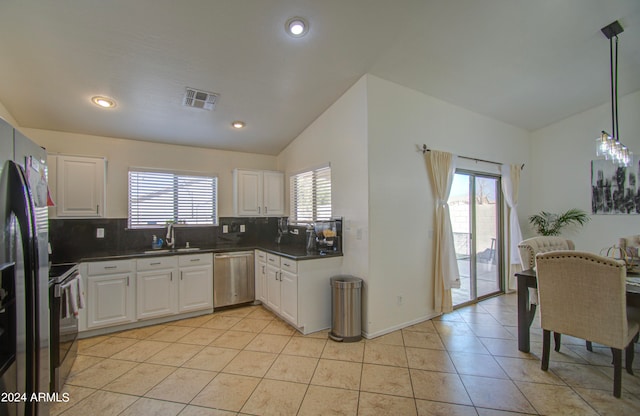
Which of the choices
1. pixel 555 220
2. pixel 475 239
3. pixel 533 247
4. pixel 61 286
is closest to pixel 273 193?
pixel 61 286

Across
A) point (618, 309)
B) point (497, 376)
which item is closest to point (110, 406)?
point (497, 376)

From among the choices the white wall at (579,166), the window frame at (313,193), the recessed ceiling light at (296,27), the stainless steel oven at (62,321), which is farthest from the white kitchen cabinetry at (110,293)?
the white wall at (579,166)

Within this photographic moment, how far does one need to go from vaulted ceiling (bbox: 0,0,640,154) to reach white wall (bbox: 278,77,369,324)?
0.67 feet

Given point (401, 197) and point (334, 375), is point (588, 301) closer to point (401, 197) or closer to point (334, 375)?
point (401, 197)

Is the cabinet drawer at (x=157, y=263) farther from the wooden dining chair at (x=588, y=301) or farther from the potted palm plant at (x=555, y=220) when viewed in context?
the potted palm plant at (x=555, y=220)

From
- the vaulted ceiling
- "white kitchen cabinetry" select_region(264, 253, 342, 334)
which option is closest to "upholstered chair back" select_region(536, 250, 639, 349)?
"white kitchen cabinetry" select_region(264, 253, 342, 334)

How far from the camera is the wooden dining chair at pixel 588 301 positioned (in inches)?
81.1

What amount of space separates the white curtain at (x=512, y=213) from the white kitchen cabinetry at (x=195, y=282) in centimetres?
484

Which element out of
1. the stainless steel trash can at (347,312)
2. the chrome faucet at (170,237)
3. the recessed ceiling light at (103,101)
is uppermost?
the recessed ceiling light at (103,101)

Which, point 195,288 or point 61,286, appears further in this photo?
point 195,288

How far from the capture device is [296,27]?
2.36m

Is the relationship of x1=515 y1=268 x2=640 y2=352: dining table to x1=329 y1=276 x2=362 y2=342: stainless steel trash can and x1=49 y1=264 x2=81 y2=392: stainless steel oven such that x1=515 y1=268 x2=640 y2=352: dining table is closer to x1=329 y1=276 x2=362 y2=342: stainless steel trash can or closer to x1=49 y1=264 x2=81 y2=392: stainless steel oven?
x1=329 y1=276 x2=362 y2=342: stainless steel trash can

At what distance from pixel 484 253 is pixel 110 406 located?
502 centimetres

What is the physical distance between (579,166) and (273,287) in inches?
210
